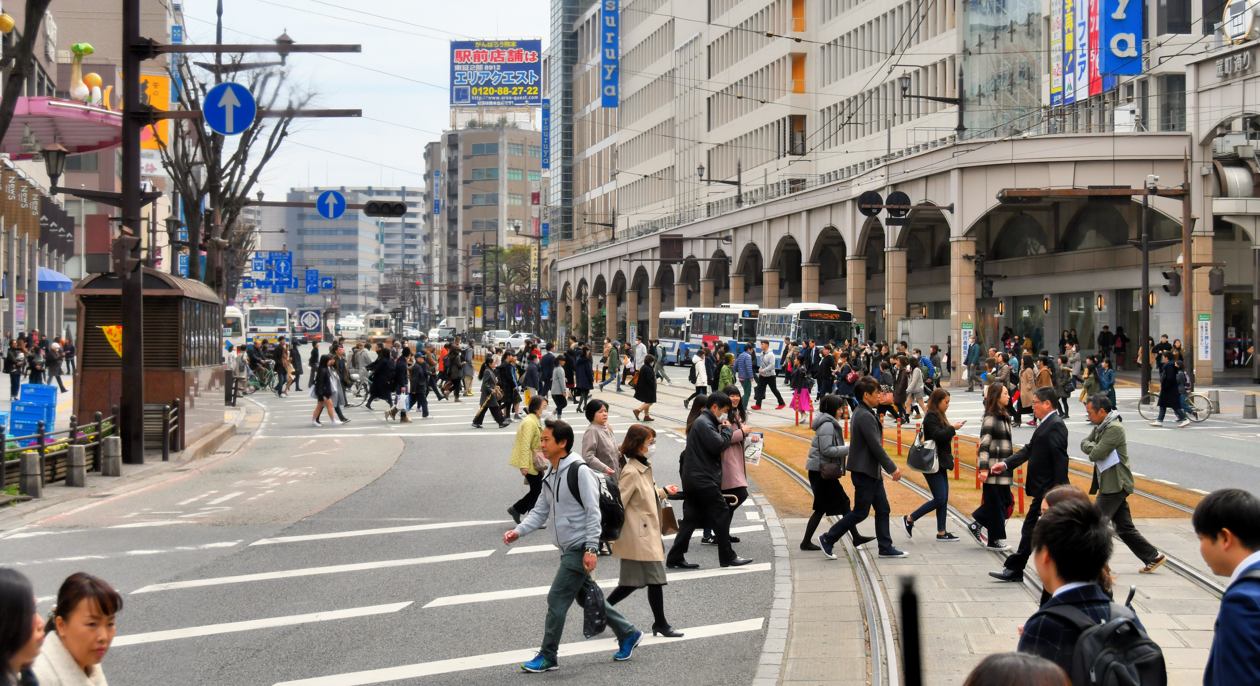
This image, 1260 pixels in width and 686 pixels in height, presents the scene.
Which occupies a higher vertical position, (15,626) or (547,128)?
(547,128)

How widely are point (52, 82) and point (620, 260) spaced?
45.3 meters

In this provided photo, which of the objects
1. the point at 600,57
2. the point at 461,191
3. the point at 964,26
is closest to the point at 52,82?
the point at 964,26

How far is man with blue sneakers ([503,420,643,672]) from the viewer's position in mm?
9008

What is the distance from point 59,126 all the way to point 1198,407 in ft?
82.4

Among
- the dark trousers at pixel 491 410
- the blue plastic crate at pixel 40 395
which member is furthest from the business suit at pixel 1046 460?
the dark trousers at pixel 491 410

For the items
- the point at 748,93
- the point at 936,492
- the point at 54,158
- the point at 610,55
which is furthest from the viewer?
the point at 610,55

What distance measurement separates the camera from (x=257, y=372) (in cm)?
5262

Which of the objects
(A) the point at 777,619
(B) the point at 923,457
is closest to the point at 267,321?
(B) the point at 923,457

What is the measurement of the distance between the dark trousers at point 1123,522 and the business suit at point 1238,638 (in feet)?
26.0

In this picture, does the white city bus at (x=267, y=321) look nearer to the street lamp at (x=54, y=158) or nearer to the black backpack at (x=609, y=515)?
the street lamp at (x=54, y=158)

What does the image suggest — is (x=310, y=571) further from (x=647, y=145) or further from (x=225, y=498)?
(x=647, y=145)

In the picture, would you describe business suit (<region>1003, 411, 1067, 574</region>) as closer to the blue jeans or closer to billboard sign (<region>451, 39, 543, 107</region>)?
the blue jeans

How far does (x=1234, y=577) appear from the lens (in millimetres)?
4344

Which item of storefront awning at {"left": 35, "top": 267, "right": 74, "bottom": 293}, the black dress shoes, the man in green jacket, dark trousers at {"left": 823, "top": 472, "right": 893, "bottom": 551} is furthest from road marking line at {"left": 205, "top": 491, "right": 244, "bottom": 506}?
storefront awning at {"left": 35, "top": 267, "right": 74, "bottom": 293}
